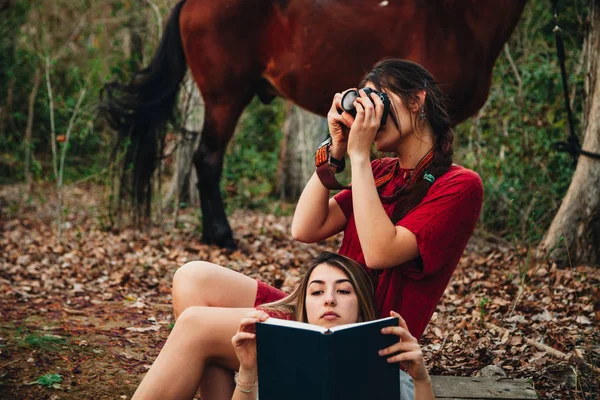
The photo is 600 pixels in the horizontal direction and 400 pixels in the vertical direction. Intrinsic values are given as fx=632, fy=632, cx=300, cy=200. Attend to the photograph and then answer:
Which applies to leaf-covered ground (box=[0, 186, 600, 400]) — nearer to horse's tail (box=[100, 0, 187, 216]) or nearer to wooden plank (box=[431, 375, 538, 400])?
wooden plank (box=[431, 375, 538, 400])

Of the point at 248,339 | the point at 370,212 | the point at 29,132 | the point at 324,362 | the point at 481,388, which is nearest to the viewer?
the point at 324,362

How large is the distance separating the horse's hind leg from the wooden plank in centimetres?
316

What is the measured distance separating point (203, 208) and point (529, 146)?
10.2 ft

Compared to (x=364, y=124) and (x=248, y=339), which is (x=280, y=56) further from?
(x=248, y=339)

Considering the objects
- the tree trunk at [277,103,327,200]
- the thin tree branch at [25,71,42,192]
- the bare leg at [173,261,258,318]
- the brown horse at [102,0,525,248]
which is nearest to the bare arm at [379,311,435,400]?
the bare leg at [173,261,258,318]

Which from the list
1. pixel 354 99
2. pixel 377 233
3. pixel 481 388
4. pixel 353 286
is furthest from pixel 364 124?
pixel 481 388

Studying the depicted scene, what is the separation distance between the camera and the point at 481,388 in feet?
8.14

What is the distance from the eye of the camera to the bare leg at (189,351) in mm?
1885

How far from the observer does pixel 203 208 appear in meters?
5.55

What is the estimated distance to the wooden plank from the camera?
239 cm

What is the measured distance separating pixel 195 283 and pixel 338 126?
0.70m

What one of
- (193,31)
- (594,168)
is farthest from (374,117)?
(193,31)

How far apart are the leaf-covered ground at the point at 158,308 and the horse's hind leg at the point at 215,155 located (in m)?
0.16

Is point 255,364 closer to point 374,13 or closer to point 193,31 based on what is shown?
point 374,13
